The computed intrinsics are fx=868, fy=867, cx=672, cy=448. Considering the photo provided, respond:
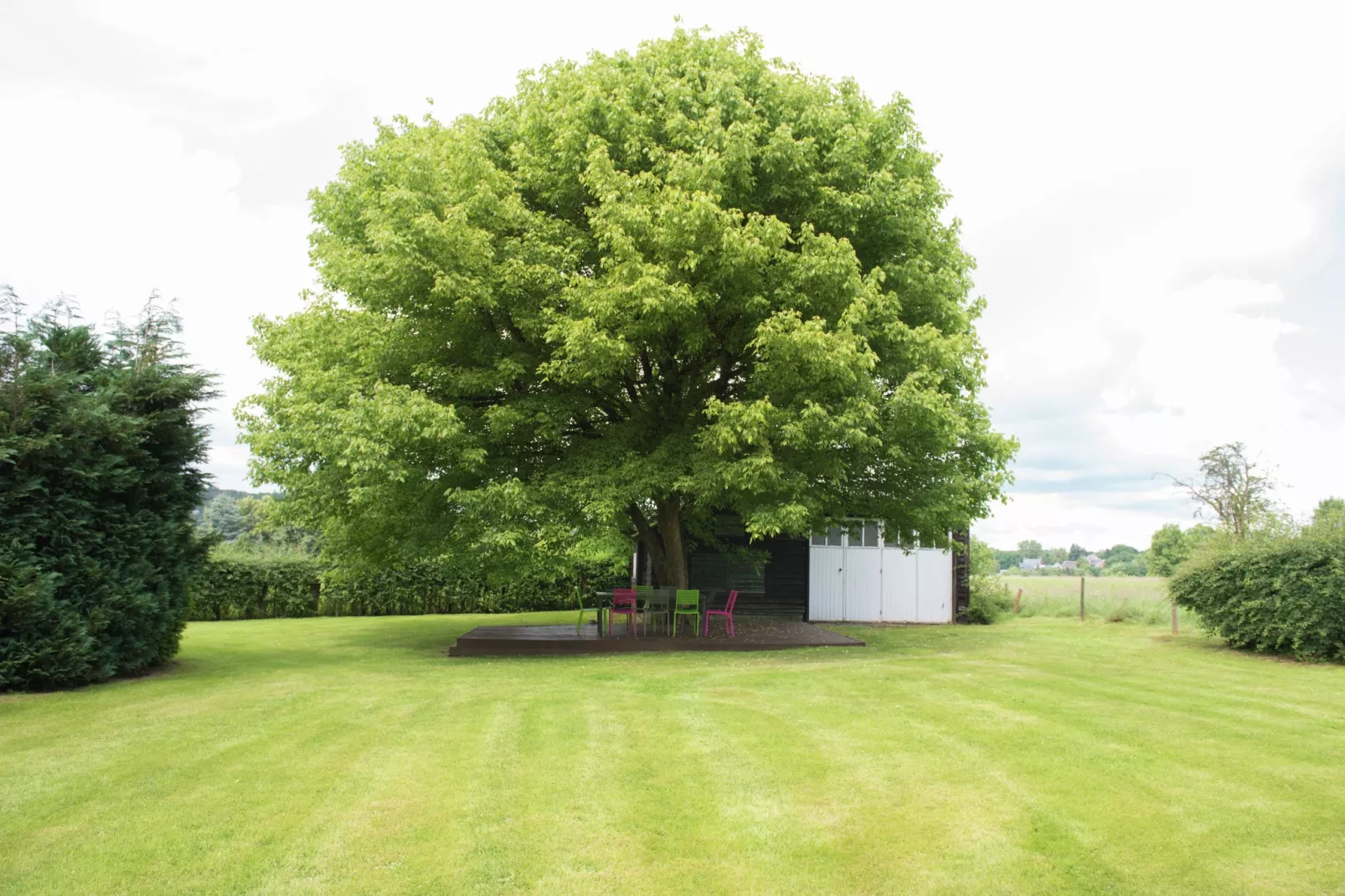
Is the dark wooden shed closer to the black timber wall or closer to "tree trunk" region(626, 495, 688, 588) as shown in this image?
the black timber wall

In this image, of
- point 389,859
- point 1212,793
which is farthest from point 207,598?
point 1212,793

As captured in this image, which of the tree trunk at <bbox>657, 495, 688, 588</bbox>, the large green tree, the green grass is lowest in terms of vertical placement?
the green grass

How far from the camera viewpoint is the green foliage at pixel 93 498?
9336 millimetres

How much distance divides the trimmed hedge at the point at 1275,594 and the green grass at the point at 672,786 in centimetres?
434

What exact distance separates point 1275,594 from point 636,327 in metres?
11.5

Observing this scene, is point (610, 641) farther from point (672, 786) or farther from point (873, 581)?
point (873, 581)

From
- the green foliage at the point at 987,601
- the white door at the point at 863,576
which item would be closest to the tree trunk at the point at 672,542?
the white door at the point at 863,576

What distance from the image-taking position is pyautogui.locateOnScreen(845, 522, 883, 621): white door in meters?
21.7

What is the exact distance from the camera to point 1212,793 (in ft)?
19.1

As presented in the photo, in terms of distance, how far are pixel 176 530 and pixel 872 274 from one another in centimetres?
1011

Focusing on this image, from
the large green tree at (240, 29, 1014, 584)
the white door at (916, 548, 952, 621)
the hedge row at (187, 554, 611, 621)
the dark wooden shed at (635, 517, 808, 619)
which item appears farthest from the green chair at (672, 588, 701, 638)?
the white door at (916, 548, 952, 621)

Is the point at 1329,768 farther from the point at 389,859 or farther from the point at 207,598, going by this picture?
the point at 207,598

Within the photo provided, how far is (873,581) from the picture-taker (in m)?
21.8

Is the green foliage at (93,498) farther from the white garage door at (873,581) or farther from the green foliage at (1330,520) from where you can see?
the green foliage at (1330,520)
